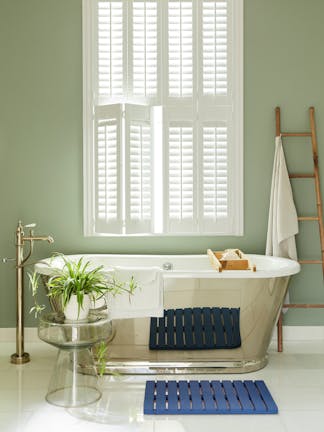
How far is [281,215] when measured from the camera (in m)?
4.57

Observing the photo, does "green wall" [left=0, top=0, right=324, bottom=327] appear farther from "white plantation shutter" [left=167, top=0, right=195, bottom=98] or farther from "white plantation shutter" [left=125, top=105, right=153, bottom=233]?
"white plantation shutter" [left=167, top=0, right=195, bottom=98]

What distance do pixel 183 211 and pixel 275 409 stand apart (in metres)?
1.97

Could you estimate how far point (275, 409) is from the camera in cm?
321

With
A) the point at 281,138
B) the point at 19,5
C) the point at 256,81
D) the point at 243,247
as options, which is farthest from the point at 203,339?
the point at 19,5

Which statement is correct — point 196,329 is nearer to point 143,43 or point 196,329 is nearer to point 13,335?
point 13,335

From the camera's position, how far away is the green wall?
474cm

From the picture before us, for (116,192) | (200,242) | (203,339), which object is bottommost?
(203,339)

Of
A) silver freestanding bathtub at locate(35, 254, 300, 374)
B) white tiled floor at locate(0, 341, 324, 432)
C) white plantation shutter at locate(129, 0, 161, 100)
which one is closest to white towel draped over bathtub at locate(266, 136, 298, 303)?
silver freestanding bathtub at locate(35, 254, 300, 374)

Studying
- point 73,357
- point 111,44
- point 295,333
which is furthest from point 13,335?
point 111,44

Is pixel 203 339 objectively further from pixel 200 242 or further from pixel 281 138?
pixel 281 138

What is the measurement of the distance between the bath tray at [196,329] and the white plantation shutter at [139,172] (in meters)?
1.10

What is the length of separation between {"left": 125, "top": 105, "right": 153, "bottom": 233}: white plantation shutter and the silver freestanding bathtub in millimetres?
909

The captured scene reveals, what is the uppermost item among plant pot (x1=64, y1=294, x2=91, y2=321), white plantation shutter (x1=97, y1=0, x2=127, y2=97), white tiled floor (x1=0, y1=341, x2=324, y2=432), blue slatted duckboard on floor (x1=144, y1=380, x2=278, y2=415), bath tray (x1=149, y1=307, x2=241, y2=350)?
white plantation shutter (x1=97, y1=0, x2=127, y2=97)

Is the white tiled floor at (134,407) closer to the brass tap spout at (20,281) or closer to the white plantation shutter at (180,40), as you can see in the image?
the brass tap spout at (20,281)
